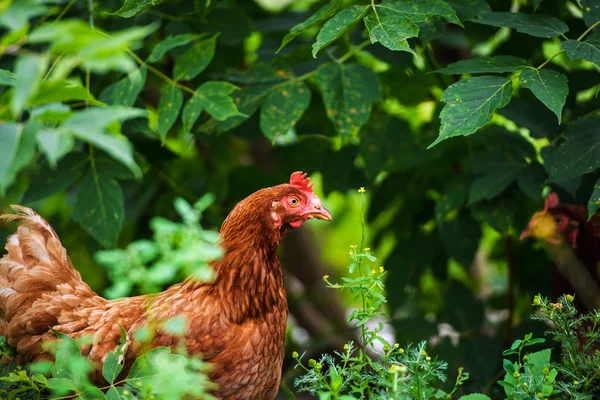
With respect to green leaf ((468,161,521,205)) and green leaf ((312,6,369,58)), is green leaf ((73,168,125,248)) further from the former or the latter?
green leaf ((468,161,521,205))

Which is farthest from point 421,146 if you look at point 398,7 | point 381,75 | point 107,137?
point 107,137

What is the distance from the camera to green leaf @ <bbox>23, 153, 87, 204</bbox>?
3.01m

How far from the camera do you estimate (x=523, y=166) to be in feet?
10.3

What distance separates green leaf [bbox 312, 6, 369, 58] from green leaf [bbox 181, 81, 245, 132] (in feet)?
1.68

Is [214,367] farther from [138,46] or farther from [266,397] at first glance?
[138,46]

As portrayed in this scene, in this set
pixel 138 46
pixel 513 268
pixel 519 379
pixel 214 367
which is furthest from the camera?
pixel 513 268

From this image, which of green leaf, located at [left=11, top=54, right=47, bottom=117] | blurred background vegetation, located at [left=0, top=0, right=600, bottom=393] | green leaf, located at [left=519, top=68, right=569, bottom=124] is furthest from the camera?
blurred background vegetation, located at [left=0, top=0, right=600, bottom=393]

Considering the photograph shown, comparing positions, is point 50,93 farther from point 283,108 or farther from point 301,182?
point 283,108

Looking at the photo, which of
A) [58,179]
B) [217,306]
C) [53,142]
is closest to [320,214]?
[217,306]

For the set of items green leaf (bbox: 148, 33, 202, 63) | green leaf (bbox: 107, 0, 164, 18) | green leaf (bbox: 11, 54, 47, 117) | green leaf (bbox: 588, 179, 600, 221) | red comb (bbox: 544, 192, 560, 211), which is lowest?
red comb (bbox: 544, 192, 560, 211)

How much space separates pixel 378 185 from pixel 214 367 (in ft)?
6.00

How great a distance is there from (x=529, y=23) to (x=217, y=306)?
5.05 feet

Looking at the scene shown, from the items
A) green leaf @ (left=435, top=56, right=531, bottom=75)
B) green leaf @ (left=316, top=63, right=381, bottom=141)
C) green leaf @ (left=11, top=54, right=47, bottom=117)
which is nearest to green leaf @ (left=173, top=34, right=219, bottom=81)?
green leaf @ (left=316, top=63, right=381, bottom=141)

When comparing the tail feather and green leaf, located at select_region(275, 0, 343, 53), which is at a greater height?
green leaf, located at select_region(275, 0, 343, 53)
